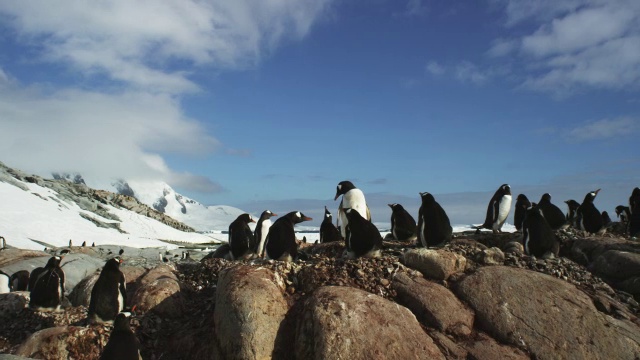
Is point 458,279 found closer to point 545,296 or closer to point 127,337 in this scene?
point 545,296

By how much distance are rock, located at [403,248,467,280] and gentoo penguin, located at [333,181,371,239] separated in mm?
3437

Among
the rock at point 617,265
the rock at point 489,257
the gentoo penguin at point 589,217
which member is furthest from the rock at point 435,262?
the gentoo penguin at point 589,217

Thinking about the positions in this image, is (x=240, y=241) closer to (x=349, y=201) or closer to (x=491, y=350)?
(x=349, y=201)

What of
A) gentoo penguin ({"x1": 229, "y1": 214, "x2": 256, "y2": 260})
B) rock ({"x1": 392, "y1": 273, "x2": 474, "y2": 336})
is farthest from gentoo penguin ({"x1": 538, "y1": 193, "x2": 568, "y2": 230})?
gentoo penguin ({"x1": 229, "y1": 214, "x2": 256, "y2": 260})

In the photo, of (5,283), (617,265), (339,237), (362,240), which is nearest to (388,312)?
(362,240)

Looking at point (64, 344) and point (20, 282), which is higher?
point (20, 282)

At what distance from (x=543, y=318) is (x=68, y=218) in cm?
3970

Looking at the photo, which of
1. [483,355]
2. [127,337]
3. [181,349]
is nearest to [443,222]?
[483,355]

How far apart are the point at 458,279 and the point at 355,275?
1526mm

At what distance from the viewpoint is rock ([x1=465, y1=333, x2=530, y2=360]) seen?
246 inches

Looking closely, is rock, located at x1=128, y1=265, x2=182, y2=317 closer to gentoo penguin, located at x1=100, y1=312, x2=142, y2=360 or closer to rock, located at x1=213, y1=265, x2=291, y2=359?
rock, located at x1=213, y1=265, x2=291, y2=359

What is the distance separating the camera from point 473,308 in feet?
22.8

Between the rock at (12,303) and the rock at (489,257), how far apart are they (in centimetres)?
814

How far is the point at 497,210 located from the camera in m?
12.7
